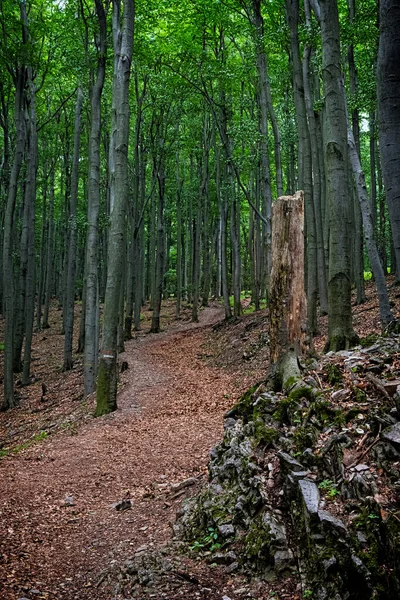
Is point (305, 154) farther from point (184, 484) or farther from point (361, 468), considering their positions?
point (361, 468)

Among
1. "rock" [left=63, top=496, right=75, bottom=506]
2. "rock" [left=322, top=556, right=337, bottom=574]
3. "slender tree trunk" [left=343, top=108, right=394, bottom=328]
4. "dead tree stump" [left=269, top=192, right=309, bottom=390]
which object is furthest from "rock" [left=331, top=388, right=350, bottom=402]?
"slender tree trunk" [left=343, top=108, right=394, bottom=328]

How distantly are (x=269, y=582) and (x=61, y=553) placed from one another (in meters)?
2.07

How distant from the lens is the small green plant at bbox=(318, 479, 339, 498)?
3.11 metres

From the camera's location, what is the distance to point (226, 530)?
3600 millimetres

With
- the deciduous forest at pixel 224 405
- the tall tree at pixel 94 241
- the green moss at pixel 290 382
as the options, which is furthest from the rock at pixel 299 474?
the tall tree at pixel 94 241

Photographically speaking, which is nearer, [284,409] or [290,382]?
[284,409]

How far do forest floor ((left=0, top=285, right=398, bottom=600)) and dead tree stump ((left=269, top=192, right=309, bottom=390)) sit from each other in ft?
6.28

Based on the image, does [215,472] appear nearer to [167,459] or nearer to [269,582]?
[269,582]

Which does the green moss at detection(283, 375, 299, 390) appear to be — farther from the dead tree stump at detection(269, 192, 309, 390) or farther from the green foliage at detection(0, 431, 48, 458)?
the green foliage at detection(0, 431, 48, 458)

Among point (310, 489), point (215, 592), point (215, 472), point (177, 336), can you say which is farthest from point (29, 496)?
point (177, 336)

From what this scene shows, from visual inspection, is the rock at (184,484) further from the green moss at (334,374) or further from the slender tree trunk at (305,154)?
the slender tree trunk at (305,154)

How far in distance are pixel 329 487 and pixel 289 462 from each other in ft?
1.48

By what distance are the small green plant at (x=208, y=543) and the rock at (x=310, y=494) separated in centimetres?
90

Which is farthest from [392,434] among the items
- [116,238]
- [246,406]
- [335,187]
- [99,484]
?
[116,238]
